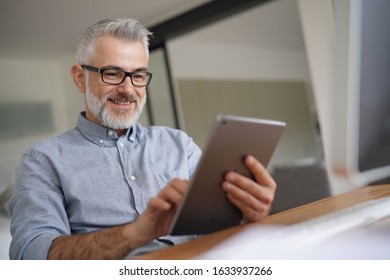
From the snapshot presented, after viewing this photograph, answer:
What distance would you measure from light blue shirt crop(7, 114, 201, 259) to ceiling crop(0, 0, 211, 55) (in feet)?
0.97

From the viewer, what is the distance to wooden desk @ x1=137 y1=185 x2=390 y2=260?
1.91 ft

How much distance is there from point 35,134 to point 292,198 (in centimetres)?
148

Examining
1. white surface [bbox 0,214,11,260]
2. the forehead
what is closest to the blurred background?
white surface [bbox 0,214,11,260]

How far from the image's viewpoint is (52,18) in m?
1.21

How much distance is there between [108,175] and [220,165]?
34cm

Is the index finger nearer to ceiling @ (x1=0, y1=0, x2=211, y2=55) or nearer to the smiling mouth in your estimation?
the smiling mouth

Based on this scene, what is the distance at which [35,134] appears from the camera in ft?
3.51

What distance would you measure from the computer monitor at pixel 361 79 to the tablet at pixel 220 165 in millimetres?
145

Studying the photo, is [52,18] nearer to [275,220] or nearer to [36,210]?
[36,210]

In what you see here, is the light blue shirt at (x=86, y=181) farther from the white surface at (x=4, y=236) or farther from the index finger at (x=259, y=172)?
the index finger at (x=259, y=172)

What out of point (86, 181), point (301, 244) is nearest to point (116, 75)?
point (86, 181)

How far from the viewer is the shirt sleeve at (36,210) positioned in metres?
0.74

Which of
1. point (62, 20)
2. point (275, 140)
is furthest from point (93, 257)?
point (62, 20)

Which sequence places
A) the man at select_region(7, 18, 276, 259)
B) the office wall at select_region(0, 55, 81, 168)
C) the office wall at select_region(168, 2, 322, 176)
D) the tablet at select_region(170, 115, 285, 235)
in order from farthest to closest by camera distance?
the office wall at select_region(168, 2, 322, 176) < the office wall at select_region(0, 55, 81, 168) < the man at select_region(7, 18, 276, 259) < the tablet at select_region(170, 115, 285, 235)
